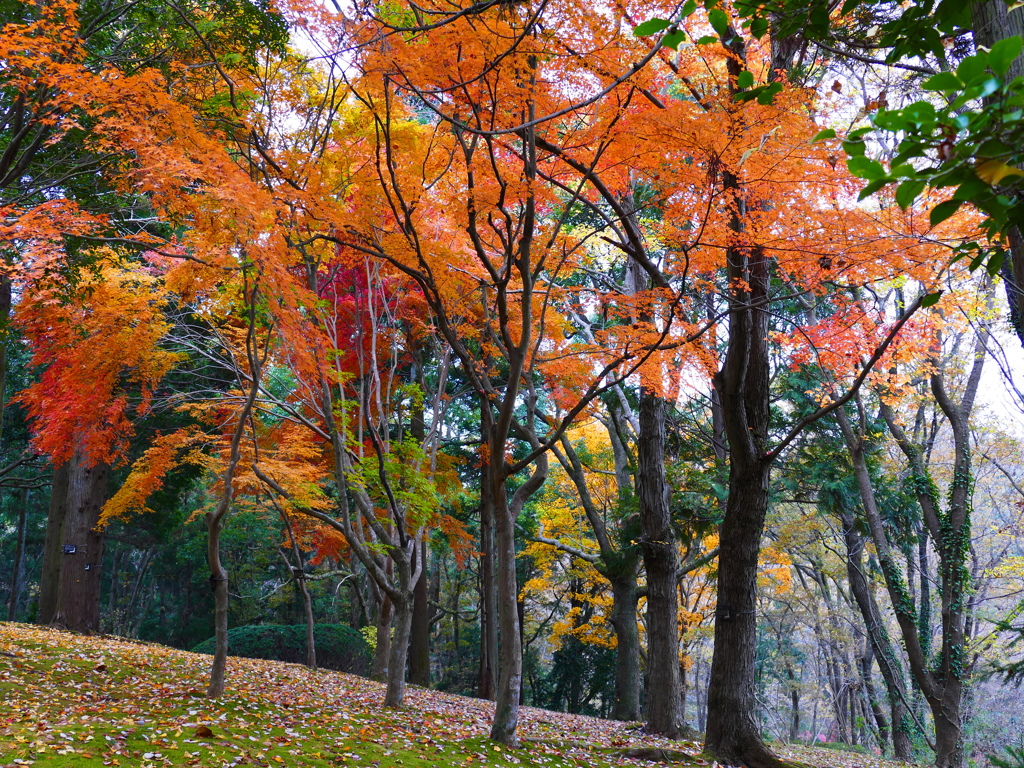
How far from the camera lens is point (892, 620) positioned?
953 inches

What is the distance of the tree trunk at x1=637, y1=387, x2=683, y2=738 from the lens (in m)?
8.46

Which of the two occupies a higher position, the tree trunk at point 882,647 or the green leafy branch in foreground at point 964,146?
the green leafy branch in foreground at point 964,146

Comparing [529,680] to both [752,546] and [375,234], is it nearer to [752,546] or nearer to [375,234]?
[752,546]

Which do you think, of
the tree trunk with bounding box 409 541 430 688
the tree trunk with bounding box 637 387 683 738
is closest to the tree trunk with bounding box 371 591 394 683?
the tree trunk with bounding box 409 541 430 688

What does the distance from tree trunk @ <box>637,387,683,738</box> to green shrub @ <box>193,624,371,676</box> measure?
404 inches

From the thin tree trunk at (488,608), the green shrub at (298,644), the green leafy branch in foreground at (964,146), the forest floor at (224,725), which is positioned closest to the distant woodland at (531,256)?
the green leafy branch in foreground at (964,146)

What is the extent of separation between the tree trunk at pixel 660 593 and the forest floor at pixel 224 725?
1.36 feet

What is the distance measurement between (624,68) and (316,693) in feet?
25.7

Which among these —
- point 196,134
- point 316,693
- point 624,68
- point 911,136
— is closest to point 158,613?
point 316,693

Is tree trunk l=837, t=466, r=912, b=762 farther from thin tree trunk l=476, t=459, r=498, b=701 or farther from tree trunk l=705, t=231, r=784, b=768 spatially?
thin tree trunk l=476, t=459, r=498, b=701

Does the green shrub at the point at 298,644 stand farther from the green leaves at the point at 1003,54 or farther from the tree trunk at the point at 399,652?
the green leaves at the point at 1003,54

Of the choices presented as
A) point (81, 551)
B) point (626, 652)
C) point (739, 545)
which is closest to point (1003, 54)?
point (739, 545)

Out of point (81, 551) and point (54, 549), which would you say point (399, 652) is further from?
point (54, 549)

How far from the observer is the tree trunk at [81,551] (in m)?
12.0
